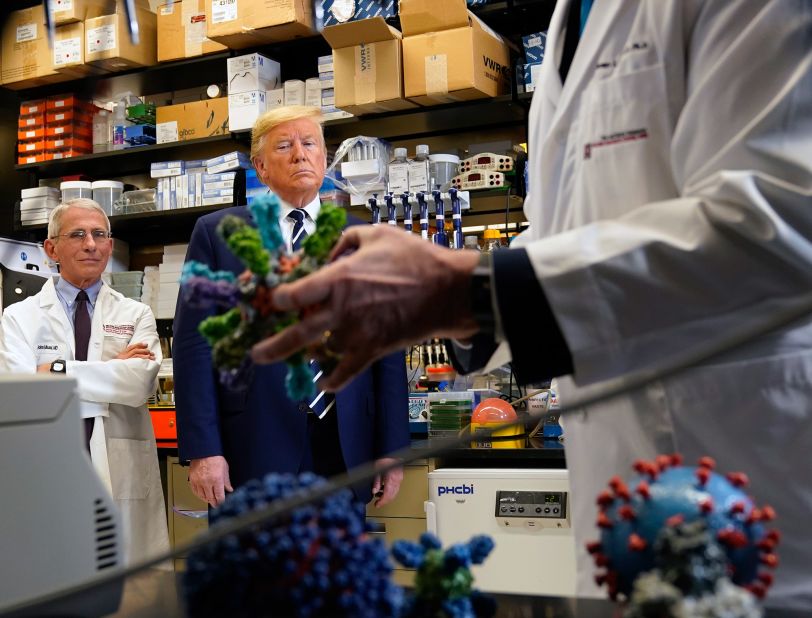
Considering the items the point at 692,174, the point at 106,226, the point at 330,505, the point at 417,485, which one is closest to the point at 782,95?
the point at 692,174

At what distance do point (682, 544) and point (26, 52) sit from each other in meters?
5.14

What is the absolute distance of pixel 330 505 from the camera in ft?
1.80

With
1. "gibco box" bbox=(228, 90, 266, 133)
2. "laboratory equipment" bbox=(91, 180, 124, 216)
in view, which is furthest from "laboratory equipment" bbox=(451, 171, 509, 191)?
"laboratory equipment" bbox=(91, 180, 124, 216)

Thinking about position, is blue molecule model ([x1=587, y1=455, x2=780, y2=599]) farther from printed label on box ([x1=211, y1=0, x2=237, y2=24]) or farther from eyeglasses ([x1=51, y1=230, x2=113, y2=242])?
printed label on box ([x1=211, y1=0, x2=237, y2=24])

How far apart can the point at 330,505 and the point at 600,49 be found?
0.66 metres

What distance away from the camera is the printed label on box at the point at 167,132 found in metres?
4.65

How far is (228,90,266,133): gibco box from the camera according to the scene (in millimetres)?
4348

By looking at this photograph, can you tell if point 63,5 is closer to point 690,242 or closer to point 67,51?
point 67,51

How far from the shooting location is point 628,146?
0.93 meters

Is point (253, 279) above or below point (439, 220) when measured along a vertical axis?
below

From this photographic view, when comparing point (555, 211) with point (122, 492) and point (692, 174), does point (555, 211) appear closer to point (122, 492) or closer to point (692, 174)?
point (692, 174)

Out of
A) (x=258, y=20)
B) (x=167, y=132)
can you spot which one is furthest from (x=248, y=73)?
(x=167, y=132)

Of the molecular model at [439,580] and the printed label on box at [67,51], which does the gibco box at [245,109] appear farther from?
the molecular model at [439,580]

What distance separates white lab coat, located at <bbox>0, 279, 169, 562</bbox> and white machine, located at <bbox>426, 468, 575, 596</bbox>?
100cm
